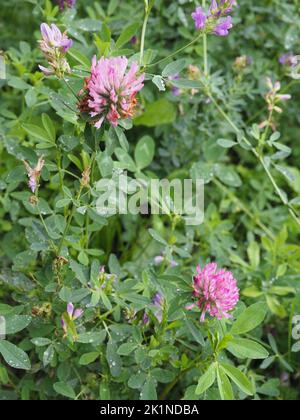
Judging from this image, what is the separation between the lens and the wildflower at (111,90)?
116 centimetres

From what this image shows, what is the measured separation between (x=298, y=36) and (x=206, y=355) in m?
1.44

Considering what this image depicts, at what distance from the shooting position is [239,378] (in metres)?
1.39

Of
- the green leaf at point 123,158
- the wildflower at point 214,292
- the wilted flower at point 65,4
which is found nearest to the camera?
the wildflower at point 214,292

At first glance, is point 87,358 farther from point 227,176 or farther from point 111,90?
point 227,176

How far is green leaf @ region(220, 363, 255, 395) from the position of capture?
1.38m

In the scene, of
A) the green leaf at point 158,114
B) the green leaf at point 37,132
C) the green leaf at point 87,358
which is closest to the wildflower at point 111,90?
the green leaf at point 37,132

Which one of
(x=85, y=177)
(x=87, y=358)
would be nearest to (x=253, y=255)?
(x=87, y=358)

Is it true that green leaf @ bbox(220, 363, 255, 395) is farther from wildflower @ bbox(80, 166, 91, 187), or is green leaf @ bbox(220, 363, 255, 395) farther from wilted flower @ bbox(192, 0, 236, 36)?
wilted flower @ bbox(192, 0, 236, 36)

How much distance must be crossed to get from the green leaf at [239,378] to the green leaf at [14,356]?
44cm

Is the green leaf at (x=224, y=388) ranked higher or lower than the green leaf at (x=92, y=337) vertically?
lower

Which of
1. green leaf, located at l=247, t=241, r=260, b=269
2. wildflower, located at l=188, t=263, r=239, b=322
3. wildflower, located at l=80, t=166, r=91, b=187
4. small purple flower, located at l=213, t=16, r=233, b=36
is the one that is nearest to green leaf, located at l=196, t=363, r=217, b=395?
wildflower, located at l=188, t=263, r=239, b=322

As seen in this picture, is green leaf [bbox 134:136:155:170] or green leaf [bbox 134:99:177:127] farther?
green leaf [bbox 134:99:177:127]

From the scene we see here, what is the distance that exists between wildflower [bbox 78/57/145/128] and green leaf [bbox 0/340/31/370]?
567 mm

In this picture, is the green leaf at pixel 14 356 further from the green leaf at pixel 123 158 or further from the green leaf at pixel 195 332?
the green leaf at pixel 123 158
